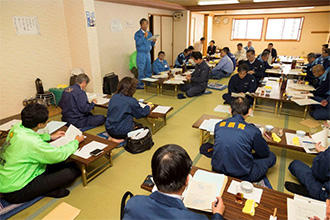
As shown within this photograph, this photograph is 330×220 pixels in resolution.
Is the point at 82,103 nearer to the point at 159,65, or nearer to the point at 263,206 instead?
the point at 263,206

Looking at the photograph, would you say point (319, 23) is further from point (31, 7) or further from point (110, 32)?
point (31, 7)

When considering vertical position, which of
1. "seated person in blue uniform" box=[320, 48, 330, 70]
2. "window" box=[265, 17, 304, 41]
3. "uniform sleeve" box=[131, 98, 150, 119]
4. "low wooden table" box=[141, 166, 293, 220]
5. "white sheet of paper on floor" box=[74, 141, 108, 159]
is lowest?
"white sheet of paper on floor" box=[74, 141, 108, 159]

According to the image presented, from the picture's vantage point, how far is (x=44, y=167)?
2357mm

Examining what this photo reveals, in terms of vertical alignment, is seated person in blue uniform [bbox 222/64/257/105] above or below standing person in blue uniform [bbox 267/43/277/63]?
below

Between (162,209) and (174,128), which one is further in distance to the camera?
(174,128)

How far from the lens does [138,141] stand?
322 centimetres

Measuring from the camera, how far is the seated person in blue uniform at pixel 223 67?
775cm

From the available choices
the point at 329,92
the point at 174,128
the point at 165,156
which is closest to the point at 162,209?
the point at 165,156

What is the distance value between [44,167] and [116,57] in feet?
17.0

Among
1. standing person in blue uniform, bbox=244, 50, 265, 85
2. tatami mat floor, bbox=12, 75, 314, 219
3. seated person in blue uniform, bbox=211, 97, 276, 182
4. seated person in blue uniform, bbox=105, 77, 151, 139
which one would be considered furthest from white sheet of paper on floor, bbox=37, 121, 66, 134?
standing person in blue uniform, bbox=244, 50, 265, 85

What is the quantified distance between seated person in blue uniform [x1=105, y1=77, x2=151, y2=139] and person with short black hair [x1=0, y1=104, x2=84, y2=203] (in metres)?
0.93

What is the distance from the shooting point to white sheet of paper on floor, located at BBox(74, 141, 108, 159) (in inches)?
97.7

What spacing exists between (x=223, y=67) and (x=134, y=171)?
6.01m

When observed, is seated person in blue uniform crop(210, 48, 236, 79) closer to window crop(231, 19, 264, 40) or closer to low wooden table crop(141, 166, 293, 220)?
low wooden table crop(141, 166, 293, 220)
